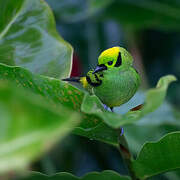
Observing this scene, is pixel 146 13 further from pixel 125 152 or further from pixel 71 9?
pixel 125 152

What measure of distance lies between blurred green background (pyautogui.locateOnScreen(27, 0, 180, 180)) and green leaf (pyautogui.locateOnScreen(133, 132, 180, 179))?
12.5 inches

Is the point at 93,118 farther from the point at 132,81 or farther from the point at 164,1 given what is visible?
the point at 164,1

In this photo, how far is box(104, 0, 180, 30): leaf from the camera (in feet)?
6.44

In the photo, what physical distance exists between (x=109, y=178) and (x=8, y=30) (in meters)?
0.41

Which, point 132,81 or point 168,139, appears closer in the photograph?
point 168,139

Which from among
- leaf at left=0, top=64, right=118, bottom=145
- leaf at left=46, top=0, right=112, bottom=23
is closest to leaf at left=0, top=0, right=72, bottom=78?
leaf at left=0, top=64, right=118, bottom=145

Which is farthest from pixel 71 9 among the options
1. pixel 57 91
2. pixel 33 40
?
pixel 57 91

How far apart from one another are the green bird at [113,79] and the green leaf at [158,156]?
0.54 feet

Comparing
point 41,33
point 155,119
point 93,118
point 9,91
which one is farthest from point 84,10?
point 9,91

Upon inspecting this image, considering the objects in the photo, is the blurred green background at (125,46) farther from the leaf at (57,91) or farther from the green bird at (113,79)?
the leaf at (57,91)

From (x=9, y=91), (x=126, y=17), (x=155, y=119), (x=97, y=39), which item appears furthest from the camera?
(x=97, y=39)

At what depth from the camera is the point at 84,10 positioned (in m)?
2.03

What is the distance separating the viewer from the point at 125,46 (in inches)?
85.7

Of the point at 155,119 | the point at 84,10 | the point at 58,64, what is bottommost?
the point at 155,119
